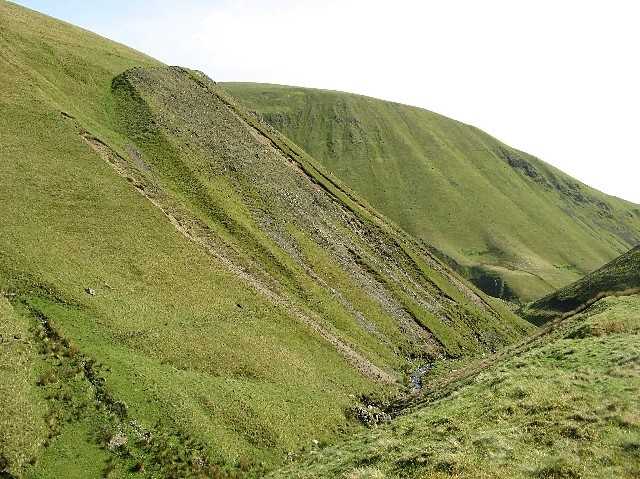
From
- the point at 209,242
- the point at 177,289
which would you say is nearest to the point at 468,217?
the point at 209,242

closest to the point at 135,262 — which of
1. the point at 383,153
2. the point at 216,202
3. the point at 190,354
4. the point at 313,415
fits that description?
the point at 190,354

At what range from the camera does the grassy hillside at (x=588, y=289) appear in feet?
307

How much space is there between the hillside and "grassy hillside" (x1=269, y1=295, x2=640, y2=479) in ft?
32.9

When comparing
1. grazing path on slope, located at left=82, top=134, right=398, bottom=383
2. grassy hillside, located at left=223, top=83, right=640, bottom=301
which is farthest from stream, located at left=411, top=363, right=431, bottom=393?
grassy hillside, located at left=223, top=83, right=640, bottom=301

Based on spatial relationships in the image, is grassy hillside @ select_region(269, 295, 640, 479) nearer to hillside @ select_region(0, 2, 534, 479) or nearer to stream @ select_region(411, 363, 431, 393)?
hillside @ select_region(0, 2, 534, 479)

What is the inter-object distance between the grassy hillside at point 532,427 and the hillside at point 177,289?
32.9 ft

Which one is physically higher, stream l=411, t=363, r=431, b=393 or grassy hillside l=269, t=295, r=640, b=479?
grassy hillside l=269, t=295, r=640, b=479

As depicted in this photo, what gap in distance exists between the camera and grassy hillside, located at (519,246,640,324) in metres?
93.5

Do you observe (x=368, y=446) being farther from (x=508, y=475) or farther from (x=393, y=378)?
(x=393, y=378)

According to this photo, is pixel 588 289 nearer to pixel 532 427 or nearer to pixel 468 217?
pixel 468 217

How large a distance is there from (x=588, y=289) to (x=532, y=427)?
9149 cm

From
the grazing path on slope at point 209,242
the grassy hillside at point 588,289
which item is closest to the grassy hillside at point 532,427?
the grazing path on slope at point 209,242

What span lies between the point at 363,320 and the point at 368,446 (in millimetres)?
34913

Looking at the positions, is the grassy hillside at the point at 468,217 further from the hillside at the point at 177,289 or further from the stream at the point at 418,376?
the stream at the point at 418,376
